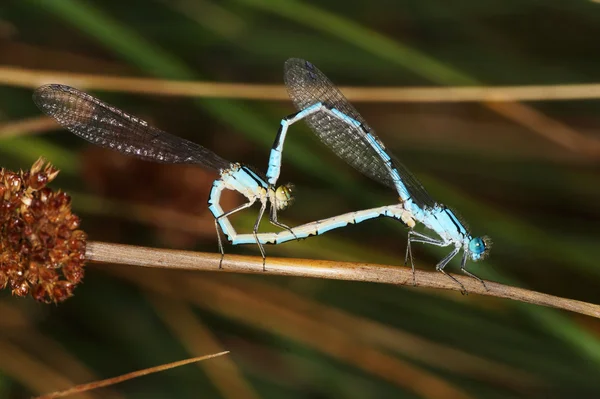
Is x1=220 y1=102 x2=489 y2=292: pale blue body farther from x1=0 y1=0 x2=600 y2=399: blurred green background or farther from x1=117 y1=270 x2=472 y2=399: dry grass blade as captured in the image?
x1=117 y1=270 x2=472 y2=399: dry grass blade

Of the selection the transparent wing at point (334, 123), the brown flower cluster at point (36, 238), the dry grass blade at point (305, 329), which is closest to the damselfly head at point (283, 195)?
the transparent wing at point (334, 123)

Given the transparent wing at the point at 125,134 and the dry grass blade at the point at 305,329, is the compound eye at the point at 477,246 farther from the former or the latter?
the dry grass blade at the point at 305,329

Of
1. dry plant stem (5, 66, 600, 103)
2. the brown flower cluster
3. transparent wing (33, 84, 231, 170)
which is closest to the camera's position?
the brown flower cluster

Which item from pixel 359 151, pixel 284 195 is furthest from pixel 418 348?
pixel 284 195

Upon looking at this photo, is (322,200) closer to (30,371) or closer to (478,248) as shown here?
(478,248)

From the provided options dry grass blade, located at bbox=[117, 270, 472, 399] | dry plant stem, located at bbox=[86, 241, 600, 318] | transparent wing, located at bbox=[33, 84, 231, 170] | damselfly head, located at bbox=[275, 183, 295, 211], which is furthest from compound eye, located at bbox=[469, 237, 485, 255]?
dry grass blade, located at bbox=[117, 270, 472, 399]

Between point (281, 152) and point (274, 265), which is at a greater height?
point (281, 152)
